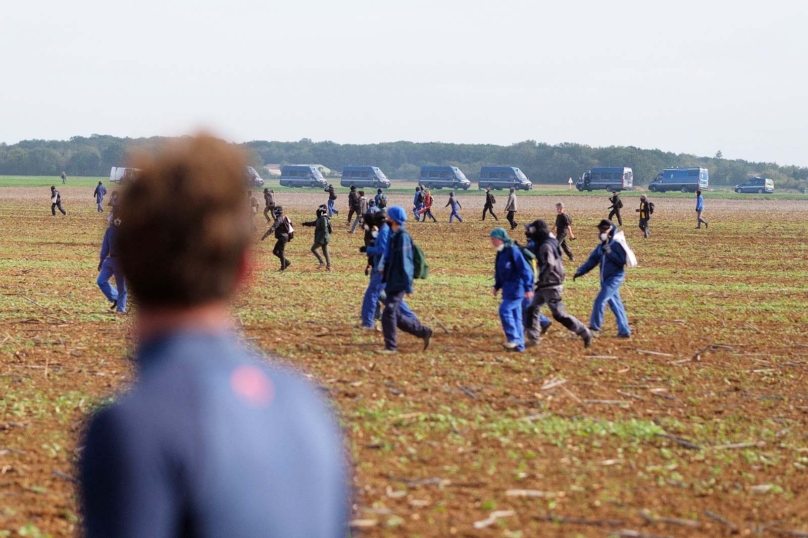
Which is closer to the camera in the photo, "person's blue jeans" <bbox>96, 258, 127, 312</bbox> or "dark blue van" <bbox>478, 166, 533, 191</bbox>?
"person's blue jeans" <bbox>96, 258, 127, 312</bbox>

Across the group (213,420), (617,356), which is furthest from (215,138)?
(617,356)

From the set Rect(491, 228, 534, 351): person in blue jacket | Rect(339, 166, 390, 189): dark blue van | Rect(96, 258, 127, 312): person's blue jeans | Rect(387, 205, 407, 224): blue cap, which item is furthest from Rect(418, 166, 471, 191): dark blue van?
Rect(387, 205, 407, 224): blue cap

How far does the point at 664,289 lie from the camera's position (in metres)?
22.1

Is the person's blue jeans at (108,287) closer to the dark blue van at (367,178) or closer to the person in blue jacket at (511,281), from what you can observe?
the person in blue jacket at (511,281)

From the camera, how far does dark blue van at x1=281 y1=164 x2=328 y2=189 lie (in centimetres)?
9938

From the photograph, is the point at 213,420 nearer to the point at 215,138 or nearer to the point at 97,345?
the point at 215,138

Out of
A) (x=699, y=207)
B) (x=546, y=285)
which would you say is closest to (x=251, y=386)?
(x=546, y=285)

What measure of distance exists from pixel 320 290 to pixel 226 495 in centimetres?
1870

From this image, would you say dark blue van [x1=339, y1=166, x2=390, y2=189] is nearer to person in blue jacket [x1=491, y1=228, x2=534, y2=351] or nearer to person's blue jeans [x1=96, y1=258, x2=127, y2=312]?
person's blue jeans [x1=96, y1=258, x2=127, y2=312]

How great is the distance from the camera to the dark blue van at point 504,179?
306 ft

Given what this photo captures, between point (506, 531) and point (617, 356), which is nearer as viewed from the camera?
point (506, 531)

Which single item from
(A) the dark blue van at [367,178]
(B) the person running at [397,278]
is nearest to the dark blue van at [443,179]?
(A) the dark blue van at [367,178]

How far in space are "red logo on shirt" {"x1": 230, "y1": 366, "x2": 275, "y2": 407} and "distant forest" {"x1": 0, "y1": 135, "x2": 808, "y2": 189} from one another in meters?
129

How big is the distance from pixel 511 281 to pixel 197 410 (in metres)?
11.4
